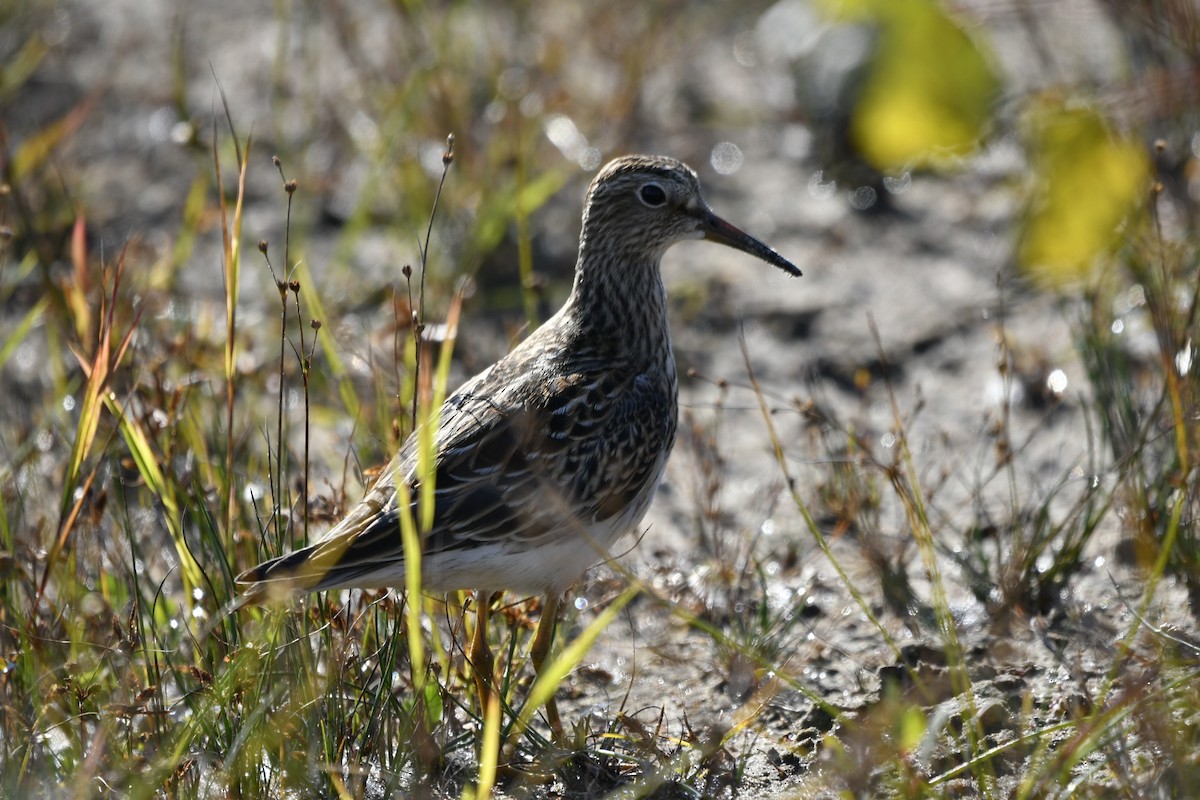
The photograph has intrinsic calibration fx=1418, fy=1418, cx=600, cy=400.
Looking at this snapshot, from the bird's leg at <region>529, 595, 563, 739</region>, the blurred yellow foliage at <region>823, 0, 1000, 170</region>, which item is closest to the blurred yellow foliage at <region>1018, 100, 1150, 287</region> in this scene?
the blurred yellow foliage at <region>823, 0, 1000, 170</region>

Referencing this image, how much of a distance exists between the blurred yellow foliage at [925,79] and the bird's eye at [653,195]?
0.84m

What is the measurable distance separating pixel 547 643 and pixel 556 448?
608mm

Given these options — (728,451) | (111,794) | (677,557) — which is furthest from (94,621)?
(728,451)

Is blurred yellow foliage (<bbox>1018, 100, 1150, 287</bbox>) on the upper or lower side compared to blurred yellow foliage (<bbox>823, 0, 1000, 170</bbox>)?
lower

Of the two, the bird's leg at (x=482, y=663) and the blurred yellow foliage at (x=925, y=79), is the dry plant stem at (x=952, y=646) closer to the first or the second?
the blurred yellow foliage at (x=925, y=79)

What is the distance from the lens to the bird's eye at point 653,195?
16.1 feet

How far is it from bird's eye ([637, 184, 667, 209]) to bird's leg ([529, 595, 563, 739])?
57.0 inches

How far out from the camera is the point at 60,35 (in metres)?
8.65

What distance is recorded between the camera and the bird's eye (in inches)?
194

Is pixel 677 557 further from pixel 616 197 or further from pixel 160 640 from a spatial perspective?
pixel 160 640

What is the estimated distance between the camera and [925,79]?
4.80 meters

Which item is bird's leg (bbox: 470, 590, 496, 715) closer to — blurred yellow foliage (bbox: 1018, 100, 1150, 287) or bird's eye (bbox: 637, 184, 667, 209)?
bird's eye (bbox: 637, 184, 667, 209)

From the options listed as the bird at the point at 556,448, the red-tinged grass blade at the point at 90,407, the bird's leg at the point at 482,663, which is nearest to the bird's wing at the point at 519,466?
the bird at the point at 556,448

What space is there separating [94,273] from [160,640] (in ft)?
8.51
